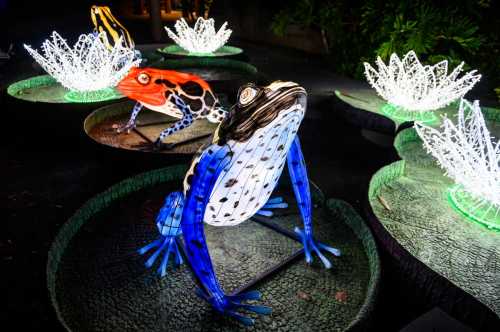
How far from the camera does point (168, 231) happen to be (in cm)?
191

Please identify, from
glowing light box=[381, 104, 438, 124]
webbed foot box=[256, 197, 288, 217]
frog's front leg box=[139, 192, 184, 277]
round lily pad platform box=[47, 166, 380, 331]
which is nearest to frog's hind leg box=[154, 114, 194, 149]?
round lily pad platform box=[47, 166, 380, 331]

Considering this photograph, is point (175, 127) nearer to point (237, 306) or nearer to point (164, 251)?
point (164, 251)

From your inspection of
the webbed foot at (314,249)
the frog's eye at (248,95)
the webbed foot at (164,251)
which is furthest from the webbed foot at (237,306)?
the frog's eye at (248,95)

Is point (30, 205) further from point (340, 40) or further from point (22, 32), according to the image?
point (22, 32)

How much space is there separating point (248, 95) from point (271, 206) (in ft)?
3.92

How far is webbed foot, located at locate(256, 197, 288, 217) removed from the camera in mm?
2471

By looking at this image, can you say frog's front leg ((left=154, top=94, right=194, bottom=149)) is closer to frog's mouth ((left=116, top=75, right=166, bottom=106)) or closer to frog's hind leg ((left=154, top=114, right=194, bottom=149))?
frog's hind leg ((left=154, top=114, right=194, bottom=149))

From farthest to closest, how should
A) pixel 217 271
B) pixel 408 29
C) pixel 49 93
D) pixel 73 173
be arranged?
pixel 408 29 < pixel 49 93 < pixel 73 173 < pixel 217 271

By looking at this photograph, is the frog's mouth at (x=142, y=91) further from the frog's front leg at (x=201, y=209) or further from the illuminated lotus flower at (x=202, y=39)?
the illuminated lotus flower at (x=202, y=39)

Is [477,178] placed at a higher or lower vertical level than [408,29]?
lower

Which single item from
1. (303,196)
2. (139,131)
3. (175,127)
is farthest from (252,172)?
(139,131)

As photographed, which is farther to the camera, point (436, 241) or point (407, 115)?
point (407, 115)

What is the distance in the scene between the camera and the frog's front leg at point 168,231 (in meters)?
1.82

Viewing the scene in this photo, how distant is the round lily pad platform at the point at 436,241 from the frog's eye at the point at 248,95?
3.70 feet
